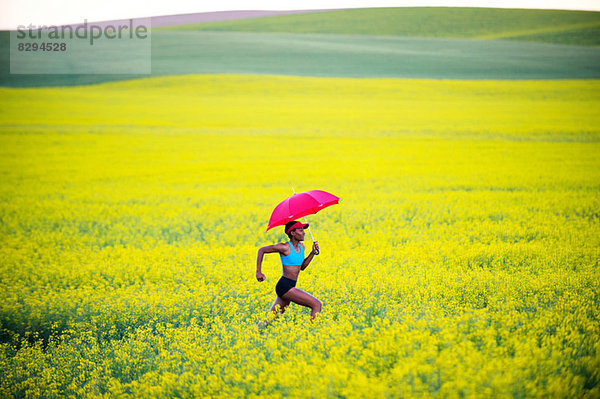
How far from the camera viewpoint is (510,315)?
15.7ft

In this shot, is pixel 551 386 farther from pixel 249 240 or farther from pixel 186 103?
pixel 186 103

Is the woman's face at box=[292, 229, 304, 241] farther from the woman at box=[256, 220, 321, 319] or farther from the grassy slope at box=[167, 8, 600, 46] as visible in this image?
the grassy slope at box=[167, 8, 600, 46]

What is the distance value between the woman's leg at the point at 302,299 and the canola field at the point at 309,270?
18 centimetres

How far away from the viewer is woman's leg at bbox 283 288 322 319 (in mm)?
4992

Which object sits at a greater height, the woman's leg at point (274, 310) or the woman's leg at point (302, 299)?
the woman's leg at point (302, 299)

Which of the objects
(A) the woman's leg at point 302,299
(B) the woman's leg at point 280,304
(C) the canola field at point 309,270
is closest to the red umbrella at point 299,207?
(A) the woman's leg at point 302,299

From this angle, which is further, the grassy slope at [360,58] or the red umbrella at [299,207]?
the grassy slope at [360,58]

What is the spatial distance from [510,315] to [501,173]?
1235 centimetres

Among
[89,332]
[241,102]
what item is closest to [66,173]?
[89,332]

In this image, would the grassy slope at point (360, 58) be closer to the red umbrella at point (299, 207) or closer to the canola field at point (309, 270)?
the canola field at point (309, 270)

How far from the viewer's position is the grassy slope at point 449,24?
65.5 metres

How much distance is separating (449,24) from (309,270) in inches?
2950

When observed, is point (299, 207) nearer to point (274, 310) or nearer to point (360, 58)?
point (274, 310)

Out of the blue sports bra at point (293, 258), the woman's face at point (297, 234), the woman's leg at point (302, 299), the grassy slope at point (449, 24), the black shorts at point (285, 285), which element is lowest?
the woman's leg at point (302, 299)
